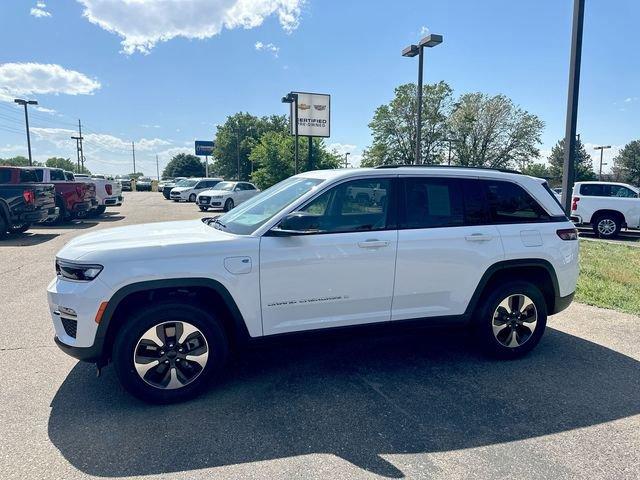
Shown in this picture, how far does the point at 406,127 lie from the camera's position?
48312 mm

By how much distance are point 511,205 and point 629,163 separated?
233 feet

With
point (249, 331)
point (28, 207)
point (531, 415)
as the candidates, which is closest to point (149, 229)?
point (249, 331)

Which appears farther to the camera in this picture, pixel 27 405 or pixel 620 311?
pixel 620 311

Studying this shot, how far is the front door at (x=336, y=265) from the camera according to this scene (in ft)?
11.3

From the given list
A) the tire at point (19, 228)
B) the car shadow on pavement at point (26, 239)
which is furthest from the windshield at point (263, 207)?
the tire at point (19, 228)

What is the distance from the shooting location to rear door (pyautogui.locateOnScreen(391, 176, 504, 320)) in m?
3.80

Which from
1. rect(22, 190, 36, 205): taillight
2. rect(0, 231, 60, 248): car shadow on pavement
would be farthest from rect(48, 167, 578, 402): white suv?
rect(22, 190, 36, 205): taillight

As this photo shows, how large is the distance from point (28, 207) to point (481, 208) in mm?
12318

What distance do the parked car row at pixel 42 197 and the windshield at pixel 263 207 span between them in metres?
10.4

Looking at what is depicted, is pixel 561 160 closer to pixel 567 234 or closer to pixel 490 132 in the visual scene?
pixel 490 132

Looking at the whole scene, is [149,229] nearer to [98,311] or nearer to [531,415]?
[98,311]

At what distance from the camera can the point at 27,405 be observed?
3.34 m

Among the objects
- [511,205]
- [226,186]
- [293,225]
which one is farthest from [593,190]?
[226,186]

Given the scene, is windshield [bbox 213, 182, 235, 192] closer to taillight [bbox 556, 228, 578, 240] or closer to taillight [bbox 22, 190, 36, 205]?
taillight [bbox 22, 190, 36, 205]
